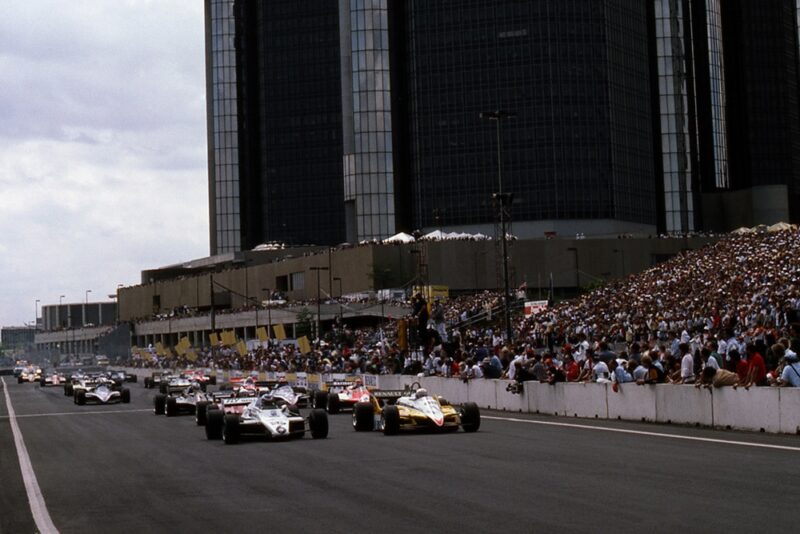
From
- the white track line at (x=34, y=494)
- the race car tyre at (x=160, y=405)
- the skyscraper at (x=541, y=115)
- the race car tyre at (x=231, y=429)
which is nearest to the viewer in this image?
the white track line at (x=34, y=494)

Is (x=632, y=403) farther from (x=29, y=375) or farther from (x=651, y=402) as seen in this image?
(x=29, y=375)

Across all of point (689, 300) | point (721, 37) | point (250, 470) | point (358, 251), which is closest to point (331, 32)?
point (721, 37)

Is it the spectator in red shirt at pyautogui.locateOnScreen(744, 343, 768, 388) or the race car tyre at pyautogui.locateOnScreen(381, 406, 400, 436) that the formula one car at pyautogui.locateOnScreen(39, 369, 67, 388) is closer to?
the race car tyre at pyautogui.locateOnScreen(381, 406, 400, 436)

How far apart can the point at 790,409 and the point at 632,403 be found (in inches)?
286

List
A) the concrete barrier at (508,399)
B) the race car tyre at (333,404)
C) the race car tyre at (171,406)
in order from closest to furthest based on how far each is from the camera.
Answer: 1. the concrete barrier at (508,399)
2. the race car tyre at (333,404)
3. the race car tyre at (171,406)

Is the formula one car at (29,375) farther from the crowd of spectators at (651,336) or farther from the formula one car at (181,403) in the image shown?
the formula one car at (181,403)

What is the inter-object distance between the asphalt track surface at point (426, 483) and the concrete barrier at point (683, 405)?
55cm

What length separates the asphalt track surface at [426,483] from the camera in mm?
15109

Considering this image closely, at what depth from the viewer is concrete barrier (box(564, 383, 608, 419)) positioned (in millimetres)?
34688

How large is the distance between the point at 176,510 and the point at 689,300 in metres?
37.4

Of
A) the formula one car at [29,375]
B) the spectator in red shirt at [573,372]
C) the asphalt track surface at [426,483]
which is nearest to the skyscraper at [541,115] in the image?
the formula one car at [29,375]

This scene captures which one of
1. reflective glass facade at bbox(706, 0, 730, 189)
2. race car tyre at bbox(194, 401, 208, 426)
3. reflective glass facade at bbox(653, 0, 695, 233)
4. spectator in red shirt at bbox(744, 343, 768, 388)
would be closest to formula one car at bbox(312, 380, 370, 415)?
race car tyre at bbox(194, 401, 208, 426)

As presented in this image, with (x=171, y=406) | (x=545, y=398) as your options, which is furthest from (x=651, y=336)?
(x=171, y=406)

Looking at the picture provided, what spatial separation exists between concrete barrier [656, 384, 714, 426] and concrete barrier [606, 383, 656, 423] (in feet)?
1.22
